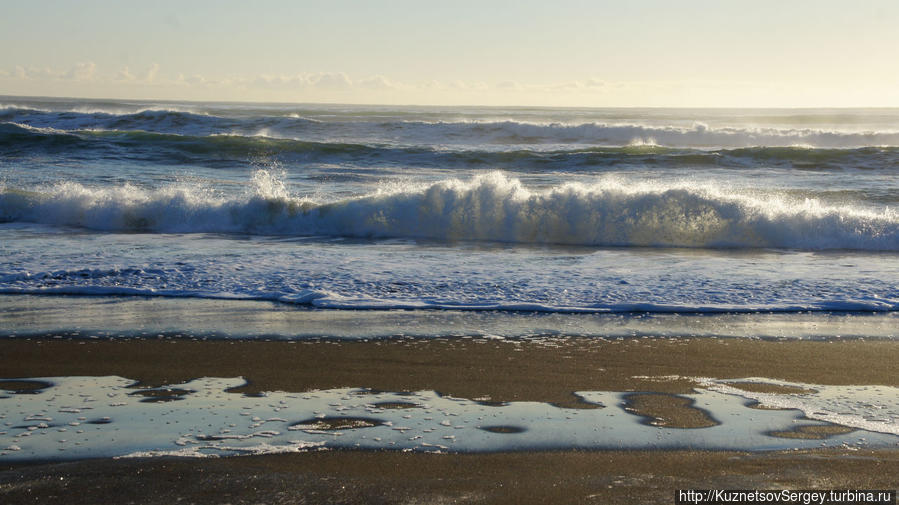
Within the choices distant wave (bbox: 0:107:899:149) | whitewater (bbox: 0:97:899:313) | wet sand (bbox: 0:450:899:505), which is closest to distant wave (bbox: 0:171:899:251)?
whitewater (bbox: 0:97:899:313)

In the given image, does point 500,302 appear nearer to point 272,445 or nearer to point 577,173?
point 272,445

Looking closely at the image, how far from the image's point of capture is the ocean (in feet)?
14.1

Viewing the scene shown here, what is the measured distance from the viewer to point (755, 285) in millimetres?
7996

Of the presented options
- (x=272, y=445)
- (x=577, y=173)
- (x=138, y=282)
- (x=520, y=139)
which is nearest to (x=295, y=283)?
(x=138, y=282)

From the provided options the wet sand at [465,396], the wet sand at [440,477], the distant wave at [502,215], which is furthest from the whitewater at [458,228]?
the wet sand at [440,477]

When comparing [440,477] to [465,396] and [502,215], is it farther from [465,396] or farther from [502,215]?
[502,215]

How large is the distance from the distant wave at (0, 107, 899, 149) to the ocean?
11351 millimetres

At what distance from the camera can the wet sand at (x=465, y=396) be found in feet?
11.0

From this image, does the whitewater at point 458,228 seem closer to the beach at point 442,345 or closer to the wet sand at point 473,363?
the beach at point 442,345

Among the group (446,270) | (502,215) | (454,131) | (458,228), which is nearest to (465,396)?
(446,270)

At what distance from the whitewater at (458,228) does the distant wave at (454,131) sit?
7807 mm

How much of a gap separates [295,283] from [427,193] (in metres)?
5.55

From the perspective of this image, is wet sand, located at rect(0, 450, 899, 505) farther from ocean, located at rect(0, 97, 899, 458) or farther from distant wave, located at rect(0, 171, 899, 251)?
distant wave, located at rect(0, 171, 899, 251)

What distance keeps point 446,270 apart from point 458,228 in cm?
377
